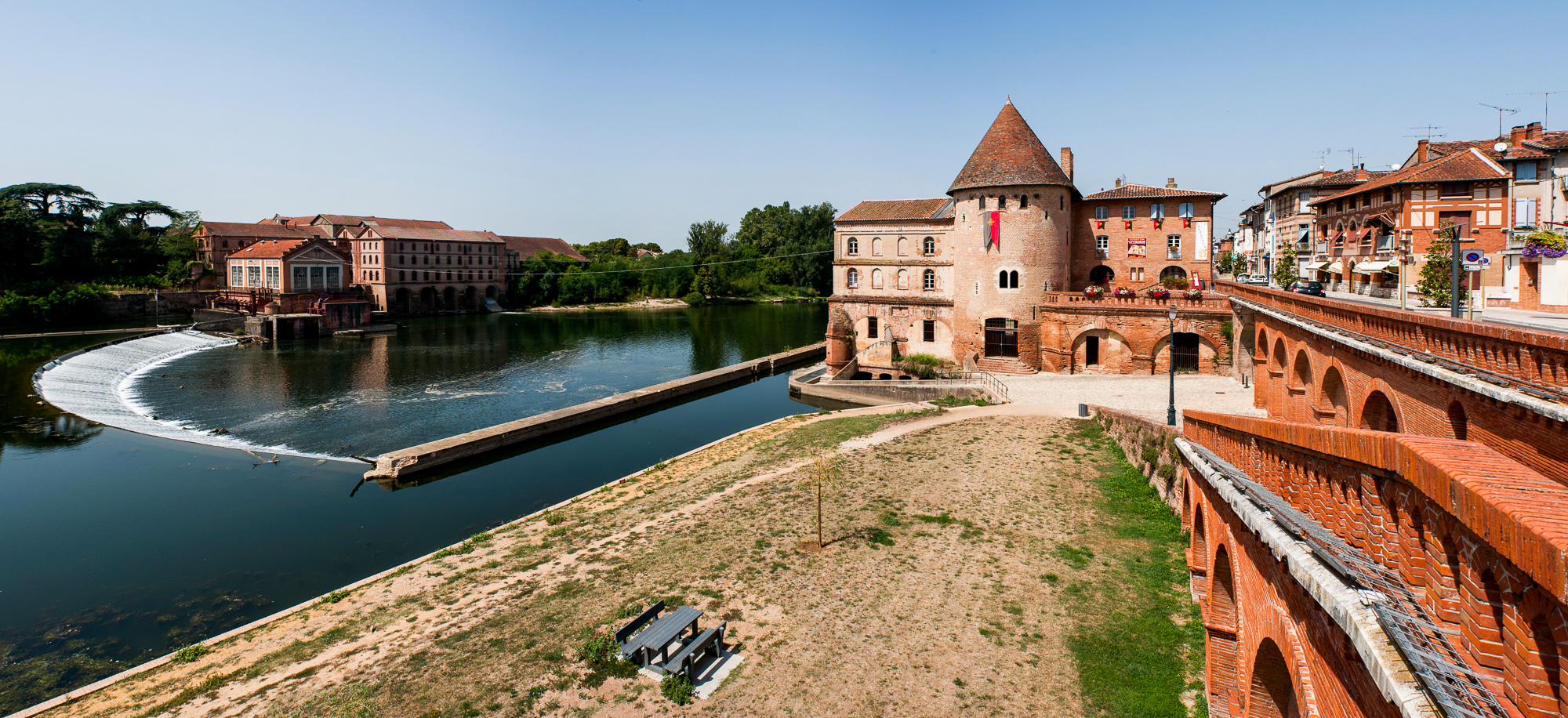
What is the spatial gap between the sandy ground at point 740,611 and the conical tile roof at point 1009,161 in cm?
2079

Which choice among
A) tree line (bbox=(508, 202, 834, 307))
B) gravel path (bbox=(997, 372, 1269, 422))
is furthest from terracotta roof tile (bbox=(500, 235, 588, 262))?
gravel path (bbox=(997, 372, 1269, 422))

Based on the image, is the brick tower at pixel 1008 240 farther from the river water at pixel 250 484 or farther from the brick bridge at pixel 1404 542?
the brick bridge at pixel 1404 542

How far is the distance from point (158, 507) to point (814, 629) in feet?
74.0

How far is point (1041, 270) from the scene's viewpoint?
38250mm

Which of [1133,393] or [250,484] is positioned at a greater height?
[1133,393]

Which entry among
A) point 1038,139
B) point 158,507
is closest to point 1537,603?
point 158,507

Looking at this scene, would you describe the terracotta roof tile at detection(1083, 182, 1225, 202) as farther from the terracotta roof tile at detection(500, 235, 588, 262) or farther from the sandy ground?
the terracotta roof tile at detection(500, 235, 588, 262)

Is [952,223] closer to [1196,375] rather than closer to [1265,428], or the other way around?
[1196,375]

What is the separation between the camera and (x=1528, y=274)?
22.0 metres

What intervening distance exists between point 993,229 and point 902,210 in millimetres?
8017

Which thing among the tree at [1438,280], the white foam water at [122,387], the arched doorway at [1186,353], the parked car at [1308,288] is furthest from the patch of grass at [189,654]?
the parked car at [1308,288]

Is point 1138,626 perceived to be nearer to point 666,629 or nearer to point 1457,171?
point 666,629

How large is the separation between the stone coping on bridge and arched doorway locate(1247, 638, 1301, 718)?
2.63 m

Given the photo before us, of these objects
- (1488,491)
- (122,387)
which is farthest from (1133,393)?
(122,387)
